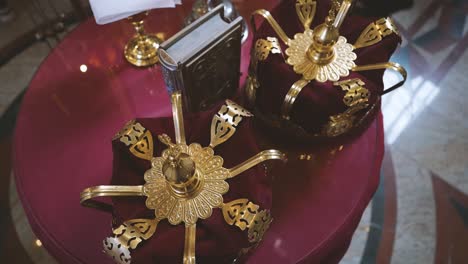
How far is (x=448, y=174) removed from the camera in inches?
49.2

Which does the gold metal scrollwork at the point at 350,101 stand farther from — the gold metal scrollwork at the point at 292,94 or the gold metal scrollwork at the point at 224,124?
the gold metal scrollwork at the point at 224,124

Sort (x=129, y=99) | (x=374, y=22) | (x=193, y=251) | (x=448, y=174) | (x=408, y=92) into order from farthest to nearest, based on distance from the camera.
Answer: (x=408, y=92), (x=448, y=174), (x=129, y=99), (x=374, y=22), (x=193, y=251)

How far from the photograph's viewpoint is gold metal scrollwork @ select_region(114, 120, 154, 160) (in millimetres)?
659

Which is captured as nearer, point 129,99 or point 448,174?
point 129,99

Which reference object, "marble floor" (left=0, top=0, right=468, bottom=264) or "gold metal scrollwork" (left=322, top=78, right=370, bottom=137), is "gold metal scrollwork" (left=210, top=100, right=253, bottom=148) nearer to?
"gold metal scrollwork" (left=322, top=78, right=370, bottom=137)

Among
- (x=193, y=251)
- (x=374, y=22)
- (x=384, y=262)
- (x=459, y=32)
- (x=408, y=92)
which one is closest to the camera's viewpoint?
(x=193, y=251)

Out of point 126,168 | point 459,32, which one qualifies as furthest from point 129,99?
point 459,32

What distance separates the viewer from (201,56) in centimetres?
73

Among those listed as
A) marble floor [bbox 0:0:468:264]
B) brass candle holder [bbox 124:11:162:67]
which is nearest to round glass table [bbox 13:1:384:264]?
brass candle holder [bbox 124:11:162:67]

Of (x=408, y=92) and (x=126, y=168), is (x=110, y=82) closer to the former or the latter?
(x=126, y=168)

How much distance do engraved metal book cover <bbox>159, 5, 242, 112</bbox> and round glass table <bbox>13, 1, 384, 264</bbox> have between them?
131 mm

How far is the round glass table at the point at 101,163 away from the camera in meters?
0.75

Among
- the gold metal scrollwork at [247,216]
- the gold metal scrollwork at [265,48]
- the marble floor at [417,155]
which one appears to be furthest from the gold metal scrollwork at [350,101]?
the marble floor at [417,155]

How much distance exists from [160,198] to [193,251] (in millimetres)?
99
